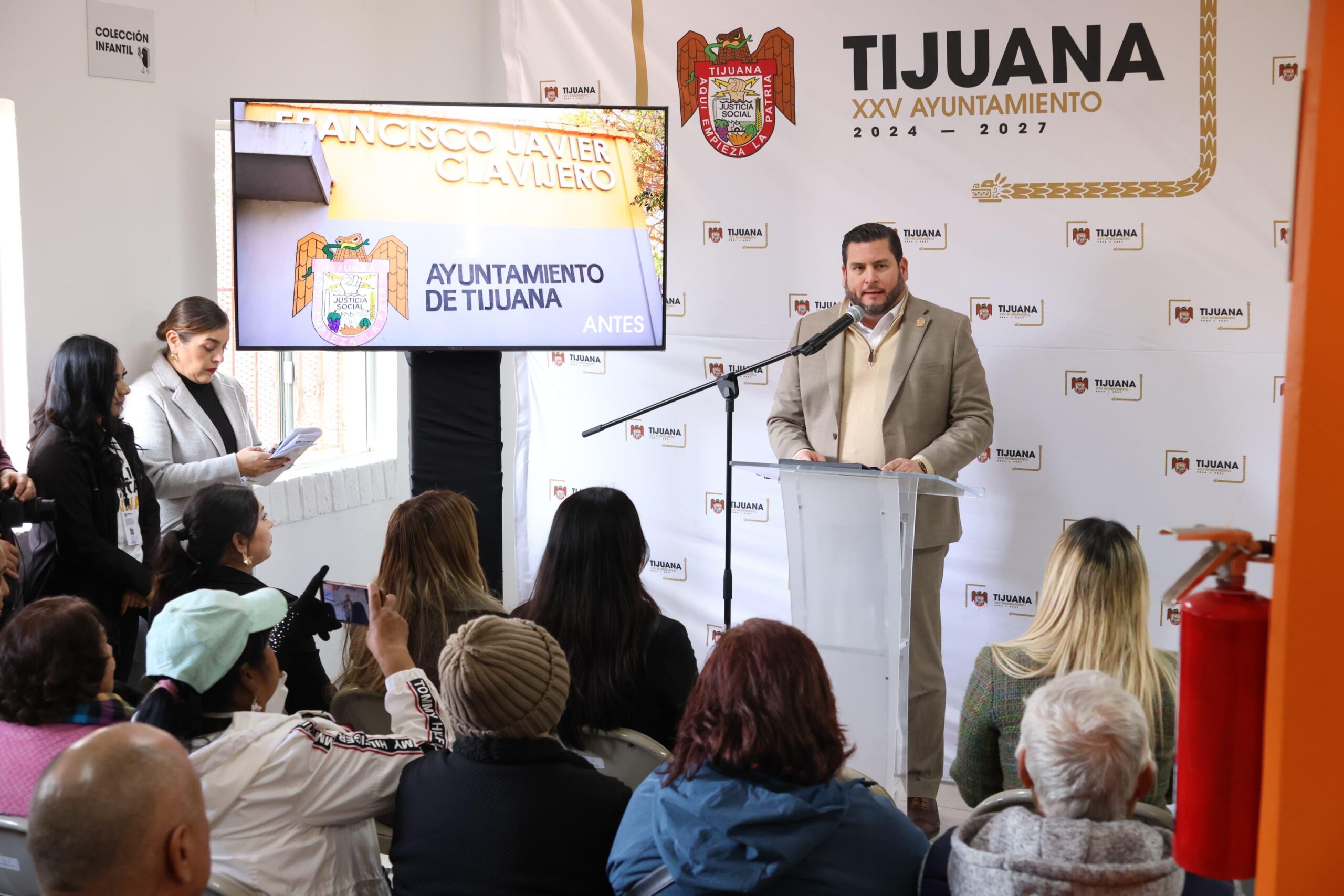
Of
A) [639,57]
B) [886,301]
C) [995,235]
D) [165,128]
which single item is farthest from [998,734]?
[165,128]

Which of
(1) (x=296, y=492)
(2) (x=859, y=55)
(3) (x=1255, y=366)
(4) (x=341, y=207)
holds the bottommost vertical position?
(1) (x=296, y=492)

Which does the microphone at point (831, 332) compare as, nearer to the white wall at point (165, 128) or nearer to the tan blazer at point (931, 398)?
the tan blazer at point (931, 398)

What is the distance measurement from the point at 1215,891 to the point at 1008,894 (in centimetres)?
34

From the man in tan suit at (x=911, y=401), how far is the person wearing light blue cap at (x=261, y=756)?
1930 mm

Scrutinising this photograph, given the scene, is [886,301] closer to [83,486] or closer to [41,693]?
[83,486]

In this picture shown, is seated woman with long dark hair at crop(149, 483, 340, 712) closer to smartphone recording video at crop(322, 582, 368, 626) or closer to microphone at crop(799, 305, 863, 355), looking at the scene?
smartphone recording video at crop(322, 582, 368, 626)

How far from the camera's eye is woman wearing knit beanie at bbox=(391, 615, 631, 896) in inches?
67.8

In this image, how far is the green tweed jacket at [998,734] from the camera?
2.31 meters

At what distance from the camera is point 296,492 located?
480cm

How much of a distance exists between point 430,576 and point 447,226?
1.40 meters

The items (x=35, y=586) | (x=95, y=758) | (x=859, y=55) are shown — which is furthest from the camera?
(x=859, y=55)

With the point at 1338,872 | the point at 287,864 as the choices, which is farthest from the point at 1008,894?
the point at 287,864

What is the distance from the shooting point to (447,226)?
3.65 m

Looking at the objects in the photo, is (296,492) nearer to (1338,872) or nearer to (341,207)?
(341,207)
